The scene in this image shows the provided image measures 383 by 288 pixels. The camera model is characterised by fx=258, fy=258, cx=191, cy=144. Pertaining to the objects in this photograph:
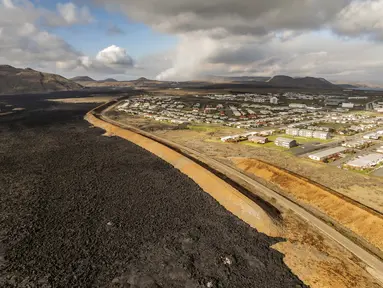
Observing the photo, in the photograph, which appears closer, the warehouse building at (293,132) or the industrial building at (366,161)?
the industrial building at (366,161)

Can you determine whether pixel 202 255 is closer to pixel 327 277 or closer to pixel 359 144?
pixel 327 277

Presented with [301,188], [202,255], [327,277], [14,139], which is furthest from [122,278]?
[14,139]

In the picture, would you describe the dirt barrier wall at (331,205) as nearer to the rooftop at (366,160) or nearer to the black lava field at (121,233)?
the black lava field at (121,233)

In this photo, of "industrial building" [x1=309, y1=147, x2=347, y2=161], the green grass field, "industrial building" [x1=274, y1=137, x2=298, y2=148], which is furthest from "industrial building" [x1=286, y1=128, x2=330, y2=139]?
the green grass field

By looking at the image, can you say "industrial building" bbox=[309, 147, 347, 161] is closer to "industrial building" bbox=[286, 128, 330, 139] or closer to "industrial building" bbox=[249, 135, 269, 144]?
→ "industrial building" bbox=[286, 128, 330, 139]

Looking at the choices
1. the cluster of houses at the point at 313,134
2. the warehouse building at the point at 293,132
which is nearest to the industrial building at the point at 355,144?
the cluster of houses at the point at 313,134

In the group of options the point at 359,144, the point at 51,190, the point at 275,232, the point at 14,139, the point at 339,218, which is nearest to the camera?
the point at 275,232

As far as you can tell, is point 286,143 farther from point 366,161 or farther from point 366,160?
point 366,161
